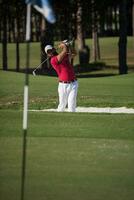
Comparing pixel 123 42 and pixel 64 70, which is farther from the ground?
pixel 123 42

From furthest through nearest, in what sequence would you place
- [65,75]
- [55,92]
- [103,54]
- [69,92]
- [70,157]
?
1. [103,54]
2. [55,92]
3. [69,92]
4. [65,75]
5. [70,157]

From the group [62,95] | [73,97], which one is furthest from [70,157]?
[62,95]

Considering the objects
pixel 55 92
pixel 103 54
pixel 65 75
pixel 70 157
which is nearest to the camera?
pixel 70 157

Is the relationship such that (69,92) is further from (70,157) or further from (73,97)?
(70,157)

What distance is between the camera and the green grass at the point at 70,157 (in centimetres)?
843

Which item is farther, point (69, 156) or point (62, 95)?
point (62, 95)

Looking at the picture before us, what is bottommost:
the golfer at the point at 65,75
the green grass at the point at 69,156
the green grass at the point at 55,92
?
the green grass at the point at 69,156

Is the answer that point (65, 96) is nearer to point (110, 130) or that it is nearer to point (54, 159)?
point (110, 130)

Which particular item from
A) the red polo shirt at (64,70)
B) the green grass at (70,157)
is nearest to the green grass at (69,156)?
the green grass at (70,157)

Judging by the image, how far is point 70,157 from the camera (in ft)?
34.4

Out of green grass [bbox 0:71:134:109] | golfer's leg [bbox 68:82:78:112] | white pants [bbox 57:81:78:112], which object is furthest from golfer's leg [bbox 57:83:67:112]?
green grass [bbox 0:71:134:109]

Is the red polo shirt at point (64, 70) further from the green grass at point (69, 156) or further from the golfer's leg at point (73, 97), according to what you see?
the green grass at point (69, 156)

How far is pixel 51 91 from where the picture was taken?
23.0 metres

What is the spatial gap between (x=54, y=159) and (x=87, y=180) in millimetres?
1411
